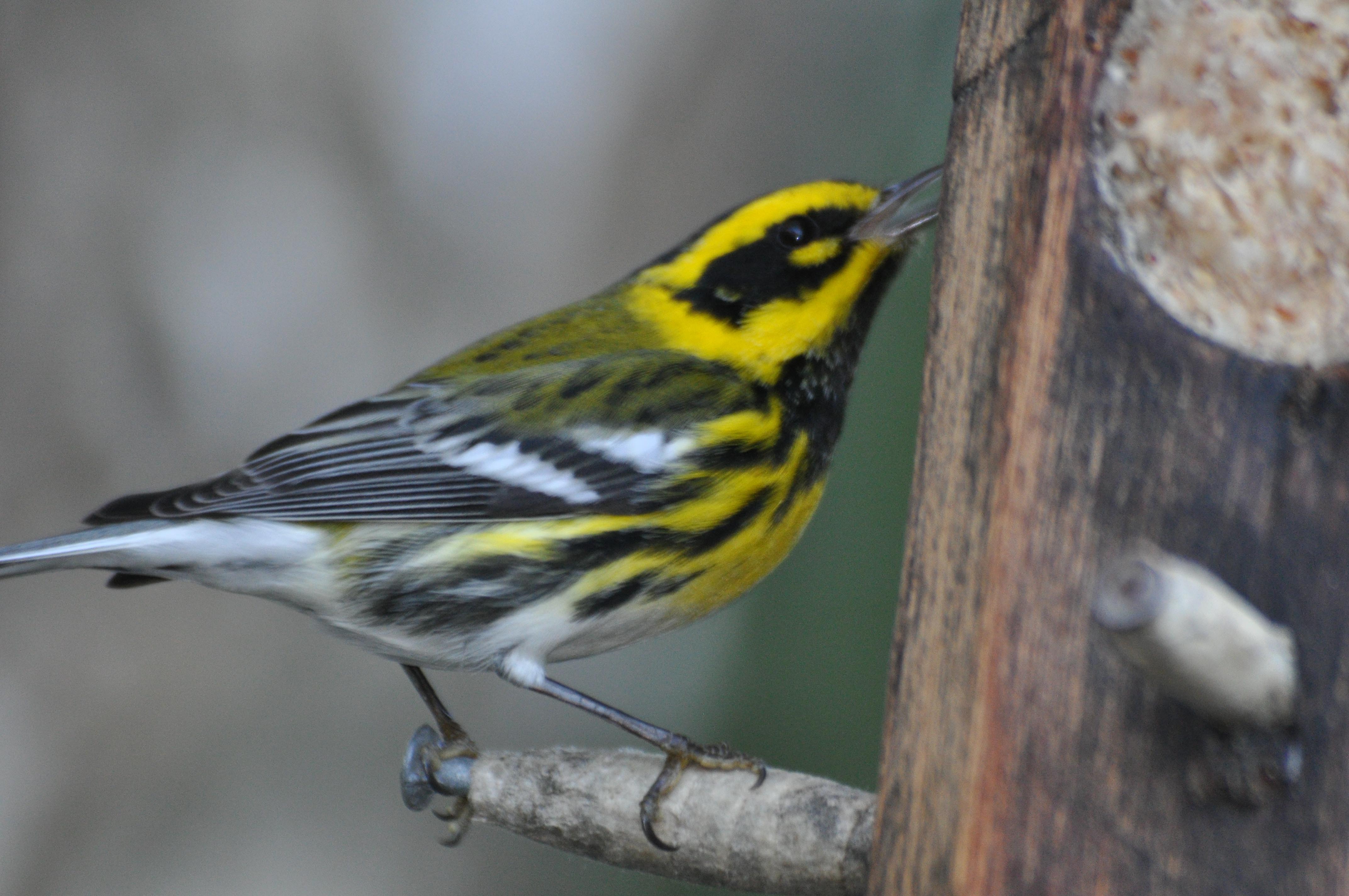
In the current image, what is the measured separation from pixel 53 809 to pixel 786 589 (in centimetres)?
237

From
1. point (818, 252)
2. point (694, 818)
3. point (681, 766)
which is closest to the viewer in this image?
point (694, 818)

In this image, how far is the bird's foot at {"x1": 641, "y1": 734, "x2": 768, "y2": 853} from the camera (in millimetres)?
1713

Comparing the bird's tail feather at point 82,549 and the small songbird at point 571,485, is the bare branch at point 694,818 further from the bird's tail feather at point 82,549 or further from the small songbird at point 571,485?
the bird's tail feather at point 82,549

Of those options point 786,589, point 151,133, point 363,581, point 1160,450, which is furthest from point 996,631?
point 151,133

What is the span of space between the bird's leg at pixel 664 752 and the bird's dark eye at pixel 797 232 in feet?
2.98

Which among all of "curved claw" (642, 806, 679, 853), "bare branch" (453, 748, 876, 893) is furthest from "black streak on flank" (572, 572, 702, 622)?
"curved claw" (642, 806, 679, 853)

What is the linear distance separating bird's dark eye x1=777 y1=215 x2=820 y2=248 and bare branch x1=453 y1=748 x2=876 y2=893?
1.00 meters

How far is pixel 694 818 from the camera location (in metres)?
1.69

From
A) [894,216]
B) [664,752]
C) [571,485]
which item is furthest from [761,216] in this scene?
[664,752]

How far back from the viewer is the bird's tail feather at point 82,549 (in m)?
2.10

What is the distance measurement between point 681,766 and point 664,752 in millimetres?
210

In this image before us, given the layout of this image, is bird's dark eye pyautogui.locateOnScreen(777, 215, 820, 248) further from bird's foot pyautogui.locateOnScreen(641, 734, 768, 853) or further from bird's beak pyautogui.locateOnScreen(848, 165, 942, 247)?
bird's foot pyautogui.locateOnScreen(641, 734, 768, 853)

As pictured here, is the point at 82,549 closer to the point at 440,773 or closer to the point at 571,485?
the point at 440,773

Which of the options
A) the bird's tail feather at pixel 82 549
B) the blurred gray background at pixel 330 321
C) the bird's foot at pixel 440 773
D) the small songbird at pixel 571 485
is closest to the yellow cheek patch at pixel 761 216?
the small songbird at pixel 571 485
